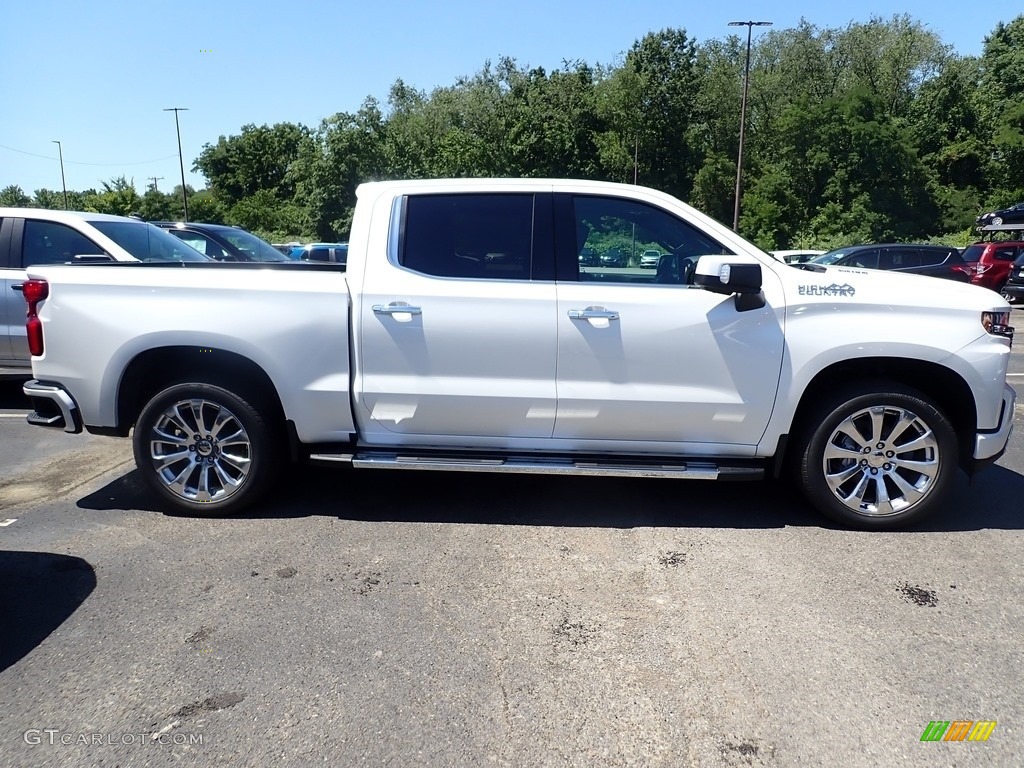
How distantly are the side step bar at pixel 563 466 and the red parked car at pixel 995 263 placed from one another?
56.3 ft

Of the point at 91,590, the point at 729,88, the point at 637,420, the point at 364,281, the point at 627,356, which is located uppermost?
the point at 729,88

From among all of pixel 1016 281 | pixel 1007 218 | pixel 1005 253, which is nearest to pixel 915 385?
pixel 1016 281

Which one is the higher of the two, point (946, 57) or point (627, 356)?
point (946, 57)

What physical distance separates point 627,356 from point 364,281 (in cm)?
157

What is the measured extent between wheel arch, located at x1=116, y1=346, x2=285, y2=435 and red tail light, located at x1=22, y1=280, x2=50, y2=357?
0.58 meters

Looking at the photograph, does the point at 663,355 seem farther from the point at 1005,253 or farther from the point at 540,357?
the point at 1005,253

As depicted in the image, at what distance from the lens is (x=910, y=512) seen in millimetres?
4480

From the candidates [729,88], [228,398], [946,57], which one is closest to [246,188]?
[729,88]

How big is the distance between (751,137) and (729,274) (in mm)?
58504

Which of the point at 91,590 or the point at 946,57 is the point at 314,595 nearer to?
the point at 91,590

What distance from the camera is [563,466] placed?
4.44 meters

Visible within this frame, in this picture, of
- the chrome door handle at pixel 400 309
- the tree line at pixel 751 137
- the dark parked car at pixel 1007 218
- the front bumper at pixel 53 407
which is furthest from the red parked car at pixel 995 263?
the tree line at pixel 751 137

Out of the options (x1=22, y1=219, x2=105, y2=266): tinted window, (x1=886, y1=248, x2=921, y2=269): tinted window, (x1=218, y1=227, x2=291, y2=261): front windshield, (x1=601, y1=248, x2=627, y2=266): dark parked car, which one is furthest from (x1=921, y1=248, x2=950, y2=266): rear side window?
(x1=22, y1=219, x2=105, y2=266): tinted window

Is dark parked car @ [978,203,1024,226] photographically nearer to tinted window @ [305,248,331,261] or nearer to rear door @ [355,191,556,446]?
tinted window @ [305,248,331,261]
